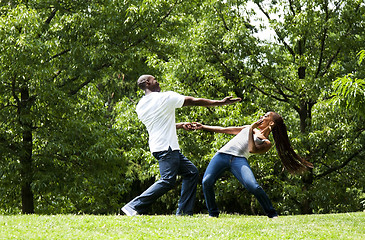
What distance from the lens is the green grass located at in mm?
5947

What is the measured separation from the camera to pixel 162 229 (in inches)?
252

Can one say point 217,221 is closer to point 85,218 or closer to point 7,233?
point 85,218

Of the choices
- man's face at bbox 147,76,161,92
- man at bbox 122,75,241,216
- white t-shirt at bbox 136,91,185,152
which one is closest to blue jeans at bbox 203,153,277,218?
man at bbox 122,75,241,216

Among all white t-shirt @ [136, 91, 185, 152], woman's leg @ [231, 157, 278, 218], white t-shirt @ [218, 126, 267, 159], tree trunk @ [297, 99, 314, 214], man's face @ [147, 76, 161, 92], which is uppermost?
man's face @ [147, 76, 161, 92]

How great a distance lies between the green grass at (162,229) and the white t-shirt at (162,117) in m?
1.07

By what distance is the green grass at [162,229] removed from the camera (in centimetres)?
595

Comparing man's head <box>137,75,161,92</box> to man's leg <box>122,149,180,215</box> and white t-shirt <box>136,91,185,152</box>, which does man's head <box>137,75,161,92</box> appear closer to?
white t-shirt <box>136,91,185,152</box>

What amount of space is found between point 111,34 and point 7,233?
12566 mm

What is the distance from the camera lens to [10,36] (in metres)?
13.9

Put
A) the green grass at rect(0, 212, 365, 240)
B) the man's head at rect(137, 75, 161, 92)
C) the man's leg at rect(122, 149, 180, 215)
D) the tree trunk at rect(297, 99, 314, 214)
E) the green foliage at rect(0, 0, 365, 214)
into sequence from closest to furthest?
the green grass at rect(0, 212, 365, 240)
the man's leg at rect(122, 149, 180, 215)
the man's head at rect(137, 75, 161, 92)
the green foliage at rect(0, 0, 365, 214)
the tree trunk at rect(297, 99, 314, 214)

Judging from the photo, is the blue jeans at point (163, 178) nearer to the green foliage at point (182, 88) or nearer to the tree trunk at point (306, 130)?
the green foliage at point (182, 88)

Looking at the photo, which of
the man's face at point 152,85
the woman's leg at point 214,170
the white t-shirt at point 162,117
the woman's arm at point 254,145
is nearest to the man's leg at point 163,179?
the white t-shirt at point 162,117

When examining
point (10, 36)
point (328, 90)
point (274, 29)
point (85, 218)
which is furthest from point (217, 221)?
point (274, 29)

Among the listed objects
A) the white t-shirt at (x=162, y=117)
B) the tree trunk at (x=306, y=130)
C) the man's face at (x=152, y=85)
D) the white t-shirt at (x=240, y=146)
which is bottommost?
the tree trunk at (x=306, y=130)
